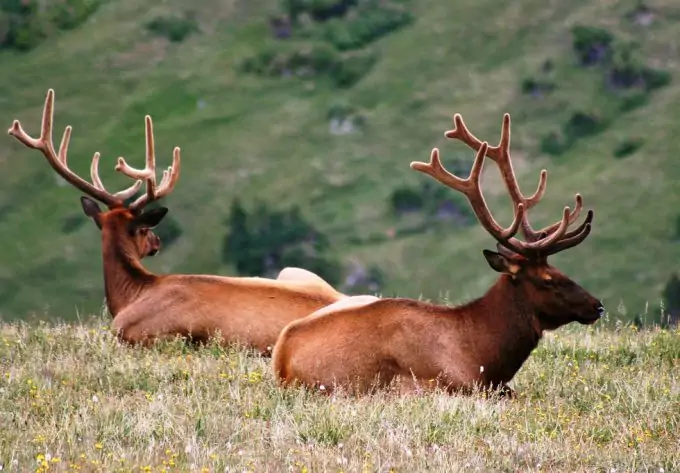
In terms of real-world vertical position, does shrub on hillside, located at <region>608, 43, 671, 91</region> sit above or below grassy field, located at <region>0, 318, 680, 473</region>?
below

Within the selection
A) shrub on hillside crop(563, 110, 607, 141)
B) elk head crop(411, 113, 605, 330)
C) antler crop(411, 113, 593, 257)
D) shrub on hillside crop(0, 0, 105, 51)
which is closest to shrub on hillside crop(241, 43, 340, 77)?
shrub on hillside crop(0, 0, 105, 51)

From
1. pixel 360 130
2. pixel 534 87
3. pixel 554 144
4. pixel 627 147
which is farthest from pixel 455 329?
pixel 534 87

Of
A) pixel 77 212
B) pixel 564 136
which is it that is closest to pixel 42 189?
pixel 77 212

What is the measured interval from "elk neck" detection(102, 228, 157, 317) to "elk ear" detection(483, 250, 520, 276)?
165 inches

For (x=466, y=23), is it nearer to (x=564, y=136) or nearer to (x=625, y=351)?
(x=564, y=136)

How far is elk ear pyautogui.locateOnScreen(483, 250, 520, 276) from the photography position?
399 inches

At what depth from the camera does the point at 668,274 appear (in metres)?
76.9

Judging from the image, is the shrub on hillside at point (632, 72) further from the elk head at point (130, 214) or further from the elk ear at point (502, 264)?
the elk ear at point (502, 264)

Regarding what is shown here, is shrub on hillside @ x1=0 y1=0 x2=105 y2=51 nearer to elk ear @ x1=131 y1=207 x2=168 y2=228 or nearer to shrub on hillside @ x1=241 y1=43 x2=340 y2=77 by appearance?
shrub on hillside @ x1=241 y1=43 x2=340 y2=77

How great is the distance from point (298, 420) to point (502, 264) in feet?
8.59

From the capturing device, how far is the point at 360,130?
3991 inches

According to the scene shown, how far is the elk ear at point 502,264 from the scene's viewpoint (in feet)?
33.3

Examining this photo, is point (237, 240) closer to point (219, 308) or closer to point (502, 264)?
point (219, 308)

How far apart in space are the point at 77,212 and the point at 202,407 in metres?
81.7
